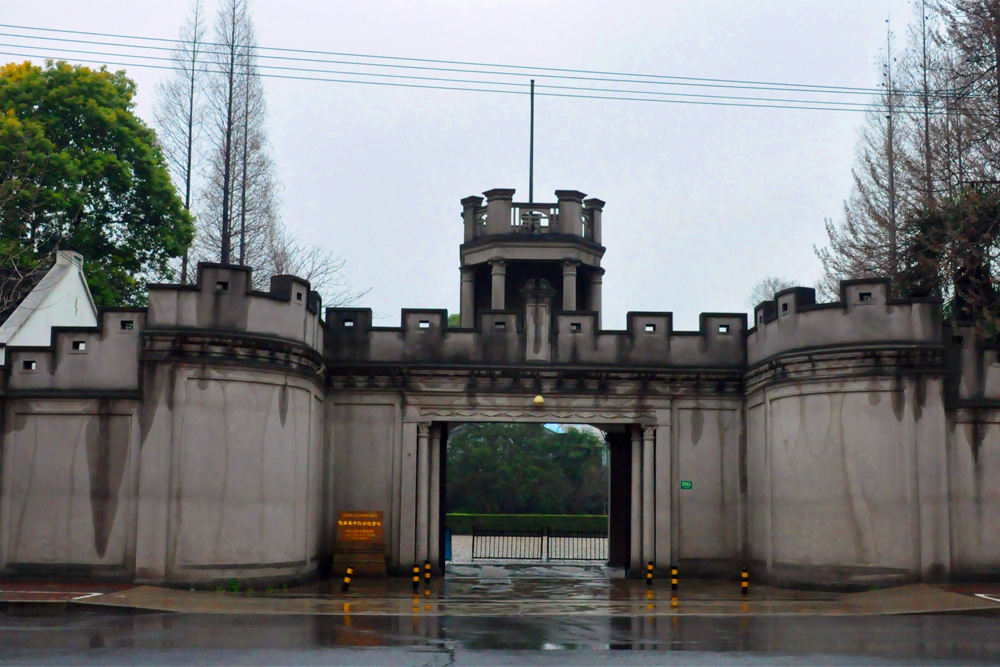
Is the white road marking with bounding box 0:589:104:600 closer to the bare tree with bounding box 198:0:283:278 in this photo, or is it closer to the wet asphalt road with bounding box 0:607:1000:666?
the wet asphalt road with bounding box 0:607:1000:666

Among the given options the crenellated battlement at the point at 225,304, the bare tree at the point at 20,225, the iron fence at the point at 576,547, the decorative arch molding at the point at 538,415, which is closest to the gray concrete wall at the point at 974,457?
the decorative arch molding at the point at 538,415

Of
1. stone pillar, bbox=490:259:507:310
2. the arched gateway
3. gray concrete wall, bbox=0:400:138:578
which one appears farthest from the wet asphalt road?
stone pillar, bbox=490:259:507:310

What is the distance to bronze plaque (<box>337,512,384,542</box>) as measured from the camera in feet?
90.7

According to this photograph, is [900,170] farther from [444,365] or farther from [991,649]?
[991,649]

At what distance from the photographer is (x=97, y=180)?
154ft

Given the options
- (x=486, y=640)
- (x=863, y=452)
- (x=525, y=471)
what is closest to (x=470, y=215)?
(x=863, y=452)

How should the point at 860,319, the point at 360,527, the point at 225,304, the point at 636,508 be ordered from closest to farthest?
the point at 225,304 < the point at 860,319 < the point at 360,527 < the point at 636,508

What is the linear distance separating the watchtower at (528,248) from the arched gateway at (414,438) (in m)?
7.04

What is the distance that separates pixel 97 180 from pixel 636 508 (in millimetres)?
29503

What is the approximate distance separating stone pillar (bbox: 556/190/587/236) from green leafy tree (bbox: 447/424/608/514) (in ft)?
108

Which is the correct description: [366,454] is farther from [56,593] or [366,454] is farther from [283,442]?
[56,593]

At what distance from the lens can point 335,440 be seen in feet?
94.4

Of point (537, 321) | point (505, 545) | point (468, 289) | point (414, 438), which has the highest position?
point (468, 289)

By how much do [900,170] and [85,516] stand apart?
33.8 metres
